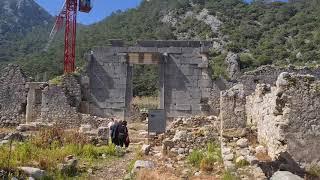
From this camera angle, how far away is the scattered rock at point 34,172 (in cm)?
934

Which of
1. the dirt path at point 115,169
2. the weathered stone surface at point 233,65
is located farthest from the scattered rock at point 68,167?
the weathered stone surface at point 233,65

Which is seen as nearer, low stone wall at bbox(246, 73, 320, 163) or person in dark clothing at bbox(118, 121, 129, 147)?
low stone wall at bbox(246, 73, 320, 163)

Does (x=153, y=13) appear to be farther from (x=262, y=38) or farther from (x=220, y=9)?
(x=262, y=38)

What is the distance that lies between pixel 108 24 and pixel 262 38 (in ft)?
75.9

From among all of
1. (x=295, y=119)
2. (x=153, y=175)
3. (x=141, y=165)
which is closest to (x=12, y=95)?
(x=141, y=165)

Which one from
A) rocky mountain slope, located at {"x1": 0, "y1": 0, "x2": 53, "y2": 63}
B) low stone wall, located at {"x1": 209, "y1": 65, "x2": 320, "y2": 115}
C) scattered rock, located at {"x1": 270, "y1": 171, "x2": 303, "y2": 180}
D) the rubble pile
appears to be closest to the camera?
scattered rock, located at {"x1": 270, "y1": 171, "x2": 303, "y2": 180}

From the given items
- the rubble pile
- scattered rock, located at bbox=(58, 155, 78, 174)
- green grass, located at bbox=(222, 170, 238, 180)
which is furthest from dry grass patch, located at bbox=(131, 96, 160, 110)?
green grass, located at bbox=(222, 170, 238, 180)

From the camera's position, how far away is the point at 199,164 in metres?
11.6

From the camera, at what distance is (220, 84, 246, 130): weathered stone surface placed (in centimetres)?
1533

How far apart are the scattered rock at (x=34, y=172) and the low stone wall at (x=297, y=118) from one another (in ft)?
16.9

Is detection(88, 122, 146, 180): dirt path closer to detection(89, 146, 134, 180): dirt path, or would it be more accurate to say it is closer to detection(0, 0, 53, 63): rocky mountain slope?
detection(89, 146, 134, 180): dirt path

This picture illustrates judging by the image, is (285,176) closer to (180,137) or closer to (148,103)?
(180,137)

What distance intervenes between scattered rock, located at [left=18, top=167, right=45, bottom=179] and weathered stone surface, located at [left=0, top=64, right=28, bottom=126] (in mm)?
16546

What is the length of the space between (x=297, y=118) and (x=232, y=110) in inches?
176
